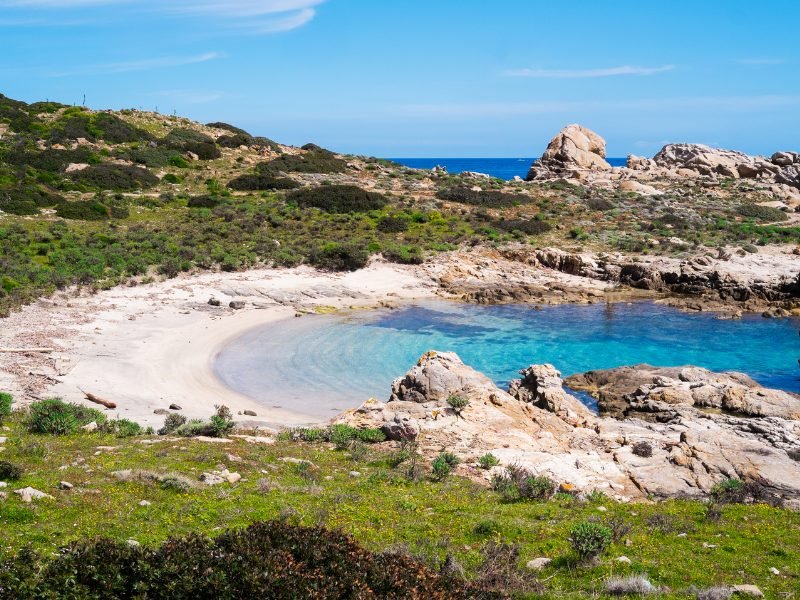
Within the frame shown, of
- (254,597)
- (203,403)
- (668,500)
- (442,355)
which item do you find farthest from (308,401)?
(254,597)

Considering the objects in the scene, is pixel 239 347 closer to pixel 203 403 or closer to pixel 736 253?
pixel 203 403

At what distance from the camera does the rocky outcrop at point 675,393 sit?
64.7ft

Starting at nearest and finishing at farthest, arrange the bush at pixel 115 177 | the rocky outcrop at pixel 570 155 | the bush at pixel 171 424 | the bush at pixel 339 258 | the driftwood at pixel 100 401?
the bush at pixel 171 424
the driftwood at pixel 100 401
the bush at pixel 339 258
the bush at pixel 115 177
the rocky outcrop at pixel 570 155

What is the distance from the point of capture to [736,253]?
142 feet

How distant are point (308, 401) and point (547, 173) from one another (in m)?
65.3

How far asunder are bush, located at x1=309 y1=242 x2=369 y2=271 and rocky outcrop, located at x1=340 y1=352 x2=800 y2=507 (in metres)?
19.8

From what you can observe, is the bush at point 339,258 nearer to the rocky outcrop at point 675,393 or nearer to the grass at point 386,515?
the rocky outcrop at point 675,393

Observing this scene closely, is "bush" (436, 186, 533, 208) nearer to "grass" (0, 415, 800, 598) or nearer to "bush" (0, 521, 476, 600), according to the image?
"grass" (0, 415, 800, 598)

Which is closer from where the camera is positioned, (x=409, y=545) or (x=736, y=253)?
(x=409, y=545)

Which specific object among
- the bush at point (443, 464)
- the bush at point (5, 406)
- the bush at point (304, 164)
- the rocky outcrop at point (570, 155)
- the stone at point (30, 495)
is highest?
the rocky outcrop at point (570, 155)

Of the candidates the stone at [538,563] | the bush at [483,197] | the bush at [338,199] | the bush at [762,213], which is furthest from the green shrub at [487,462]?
the bush at [762,213]

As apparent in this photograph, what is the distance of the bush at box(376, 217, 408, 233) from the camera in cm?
4744

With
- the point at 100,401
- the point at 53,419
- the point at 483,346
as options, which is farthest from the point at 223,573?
the point at 483,346

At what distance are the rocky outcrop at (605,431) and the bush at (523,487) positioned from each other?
0.95 metres
